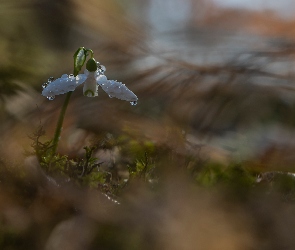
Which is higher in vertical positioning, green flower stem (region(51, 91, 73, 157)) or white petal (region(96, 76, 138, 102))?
white petal (region(96, 76, 138, 102))

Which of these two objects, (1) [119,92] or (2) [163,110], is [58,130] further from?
(2) [163,110]

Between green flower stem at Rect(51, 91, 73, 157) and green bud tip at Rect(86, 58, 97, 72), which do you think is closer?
green flower stem at Rect(51, 91, 73, 157)

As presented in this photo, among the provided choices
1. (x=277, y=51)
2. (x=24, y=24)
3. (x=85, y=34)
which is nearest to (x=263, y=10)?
(x=277, y=51)

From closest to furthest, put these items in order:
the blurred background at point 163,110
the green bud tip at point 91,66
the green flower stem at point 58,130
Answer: the blurred background at point 163,110
the green flower stem at point 58,130
the green bud tip at point 91,66

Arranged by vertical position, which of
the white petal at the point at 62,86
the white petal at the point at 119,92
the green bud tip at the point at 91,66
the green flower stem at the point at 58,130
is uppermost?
the green bud tip at the point at 91,66

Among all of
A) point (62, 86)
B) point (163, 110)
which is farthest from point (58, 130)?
point (163, 110)

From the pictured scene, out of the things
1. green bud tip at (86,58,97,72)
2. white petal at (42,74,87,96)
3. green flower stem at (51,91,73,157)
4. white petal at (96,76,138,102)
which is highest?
green bud tip at (86,58,97,72)

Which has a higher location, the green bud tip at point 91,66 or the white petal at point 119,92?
the green bud tip at point 91,66

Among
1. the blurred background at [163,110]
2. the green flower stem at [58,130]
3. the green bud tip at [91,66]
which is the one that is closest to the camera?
the blurred background at [163,110]
